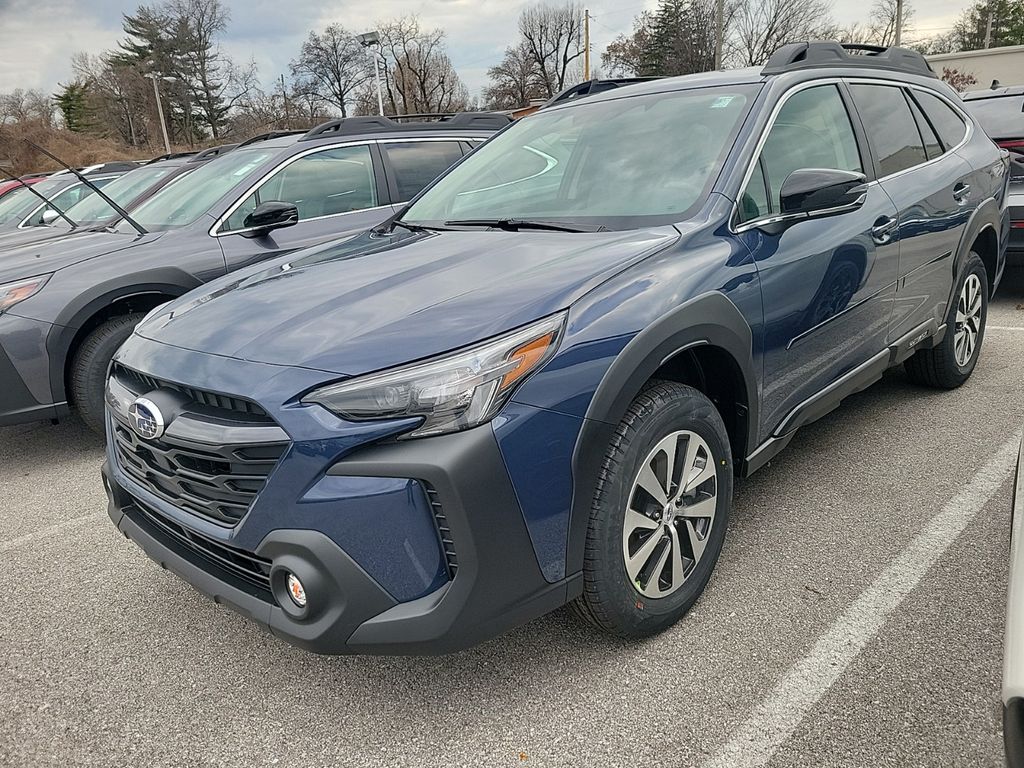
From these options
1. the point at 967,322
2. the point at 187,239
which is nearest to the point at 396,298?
the point at 187,239

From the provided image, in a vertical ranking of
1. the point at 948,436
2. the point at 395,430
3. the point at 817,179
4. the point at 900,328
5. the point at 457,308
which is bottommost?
the point at 948,436

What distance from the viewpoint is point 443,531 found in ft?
5.67

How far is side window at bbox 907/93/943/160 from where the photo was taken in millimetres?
3771

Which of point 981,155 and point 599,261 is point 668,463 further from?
point 981,155

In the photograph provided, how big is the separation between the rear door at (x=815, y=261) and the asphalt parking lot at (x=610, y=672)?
614 mm

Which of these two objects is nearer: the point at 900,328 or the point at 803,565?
the point at 803,565

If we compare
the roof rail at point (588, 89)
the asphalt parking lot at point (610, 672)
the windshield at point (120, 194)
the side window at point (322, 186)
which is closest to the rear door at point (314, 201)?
the side window at point (322, 186)

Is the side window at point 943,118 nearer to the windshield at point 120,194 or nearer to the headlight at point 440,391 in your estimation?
→ the headlight at point 440,391

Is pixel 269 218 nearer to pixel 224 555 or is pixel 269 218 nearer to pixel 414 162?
pixel 414 162

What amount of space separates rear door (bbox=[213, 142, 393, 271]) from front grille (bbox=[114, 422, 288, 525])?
2682mm

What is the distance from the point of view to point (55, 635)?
2549 millimetres

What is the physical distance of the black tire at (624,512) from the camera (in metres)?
1.98

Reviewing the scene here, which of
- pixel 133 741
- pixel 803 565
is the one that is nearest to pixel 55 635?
pixel 133 741

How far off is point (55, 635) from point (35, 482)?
5.68 feet
